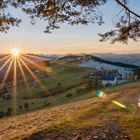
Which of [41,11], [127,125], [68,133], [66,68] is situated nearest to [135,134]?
[127,125]

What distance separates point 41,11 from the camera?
63.6 ft

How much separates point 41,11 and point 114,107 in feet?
33.5

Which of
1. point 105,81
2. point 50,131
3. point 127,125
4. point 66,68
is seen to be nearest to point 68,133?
point 50,131

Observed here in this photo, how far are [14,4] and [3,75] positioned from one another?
173365mm

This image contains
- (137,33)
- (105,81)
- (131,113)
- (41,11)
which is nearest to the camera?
(41,11)

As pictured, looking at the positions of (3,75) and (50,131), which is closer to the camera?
(50,131)

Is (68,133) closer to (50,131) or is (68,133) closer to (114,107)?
(50,131)

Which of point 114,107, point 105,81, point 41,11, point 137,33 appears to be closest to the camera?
point 41,11

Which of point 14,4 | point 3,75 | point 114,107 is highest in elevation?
point 14,4

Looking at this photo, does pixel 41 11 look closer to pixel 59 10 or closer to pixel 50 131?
pixel 59 10

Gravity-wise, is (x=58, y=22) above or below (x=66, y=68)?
above

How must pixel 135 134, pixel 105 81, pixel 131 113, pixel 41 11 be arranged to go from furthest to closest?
1. pixel 105 81
2. pixel 131 113
3. pixel 41 11
4. pixel 135 134

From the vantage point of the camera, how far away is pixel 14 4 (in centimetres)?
1908

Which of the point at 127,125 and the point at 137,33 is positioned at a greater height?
the point at 137,33
